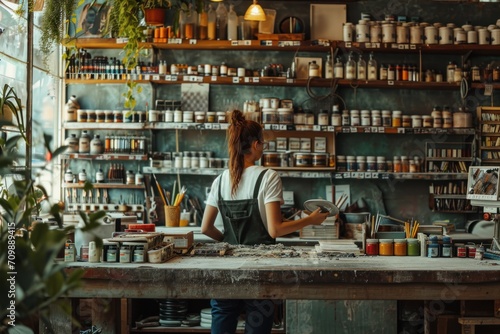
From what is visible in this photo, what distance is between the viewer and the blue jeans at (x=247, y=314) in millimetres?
3215

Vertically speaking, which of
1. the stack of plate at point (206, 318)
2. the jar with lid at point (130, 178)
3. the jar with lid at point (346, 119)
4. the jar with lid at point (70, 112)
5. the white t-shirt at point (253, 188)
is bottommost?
the stack of plate at point (206, 318)

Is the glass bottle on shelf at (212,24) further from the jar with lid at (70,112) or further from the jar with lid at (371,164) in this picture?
the jar with lid at (371,164)

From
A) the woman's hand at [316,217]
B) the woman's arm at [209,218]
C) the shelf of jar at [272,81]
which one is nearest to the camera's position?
the woman's hand at [316,217]

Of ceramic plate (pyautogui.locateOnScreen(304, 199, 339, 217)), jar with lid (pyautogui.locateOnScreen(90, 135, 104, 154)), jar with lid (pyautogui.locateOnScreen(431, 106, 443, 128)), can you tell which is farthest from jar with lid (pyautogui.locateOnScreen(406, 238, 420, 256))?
jar with lid (pyautogui.locateOnScreen(90, 135, 104, 154))

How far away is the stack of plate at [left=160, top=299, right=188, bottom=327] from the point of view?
5.39 meters

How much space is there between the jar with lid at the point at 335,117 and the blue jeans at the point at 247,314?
11.5ft

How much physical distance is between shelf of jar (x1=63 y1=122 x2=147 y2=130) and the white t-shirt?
2909 mm

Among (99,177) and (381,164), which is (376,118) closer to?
(381,164)

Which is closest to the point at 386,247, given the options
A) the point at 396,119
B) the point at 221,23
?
the point at 396,119

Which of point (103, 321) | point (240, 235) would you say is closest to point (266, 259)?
point (240, 235)

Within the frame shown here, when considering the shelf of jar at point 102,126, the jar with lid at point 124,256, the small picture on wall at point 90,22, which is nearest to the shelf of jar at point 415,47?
the shelf of jar at point 102,126

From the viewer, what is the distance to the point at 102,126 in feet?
21.5

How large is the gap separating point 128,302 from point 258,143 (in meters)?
2.33

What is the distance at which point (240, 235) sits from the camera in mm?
3736
